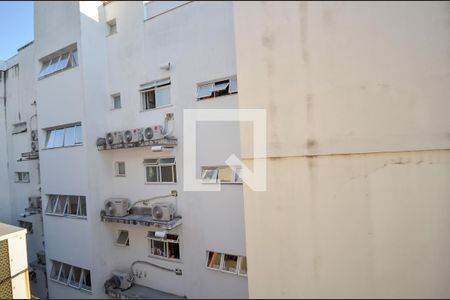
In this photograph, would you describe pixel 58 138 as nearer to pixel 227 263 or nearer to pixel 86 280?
pixel 86 280

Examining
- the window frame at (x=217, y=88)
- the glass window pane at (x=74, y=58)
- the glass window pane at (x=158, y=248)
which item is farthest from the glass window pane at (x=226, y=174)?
the glass window pane at (x=74, y=58)

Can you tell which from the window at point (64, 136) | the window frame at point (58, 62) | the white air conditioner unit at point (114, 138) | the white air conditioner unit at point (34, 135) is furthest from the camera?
the window at point (64, 136)

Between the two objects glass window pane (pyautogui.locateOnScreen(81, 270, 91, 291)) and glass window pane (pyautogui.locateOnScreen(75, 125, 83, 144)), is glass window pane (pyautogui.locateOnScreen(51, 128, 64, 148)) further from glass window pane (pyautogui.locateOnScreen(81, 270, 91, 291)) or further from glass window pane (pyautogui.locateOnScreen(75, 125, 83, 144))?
glass window pane (pyautogui.locateOnScreen(81, 270, 91, 291))

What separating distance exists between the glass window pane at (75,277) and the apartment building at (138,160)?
0.6 inches

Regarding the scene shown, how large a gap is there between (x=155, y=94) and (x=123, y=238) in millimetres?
2288

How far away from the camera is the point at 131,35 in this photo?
252 centimetres

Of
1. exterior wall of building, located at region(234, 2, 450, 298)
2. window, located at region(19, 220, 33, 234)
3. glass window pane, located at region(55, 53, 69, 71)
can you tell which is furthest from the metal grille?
glass window pane, located at region(55, 53, 69, 71)

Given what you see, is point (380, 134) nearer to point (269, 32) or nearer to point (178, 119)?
point (269, 32)

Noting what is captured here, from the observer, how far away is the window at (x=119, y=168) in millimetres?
3531

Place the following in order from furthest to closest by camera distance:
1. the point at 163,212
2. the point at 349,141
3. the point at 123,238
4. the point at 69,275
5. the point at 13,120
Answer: the point at 123,238, the point at 69,275, the point at 163,212, the point at 13,120, the point at 349,141

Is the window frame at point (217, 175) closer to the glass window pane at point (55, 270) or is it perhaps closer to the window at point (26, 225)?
the window at point (26, 225)

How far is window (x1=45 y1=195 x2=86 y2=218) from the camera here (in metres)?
3.39

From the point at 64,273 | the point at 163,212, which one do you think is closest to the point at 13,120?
the point at 163,212

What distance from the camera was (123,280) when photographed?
10.4 feet
